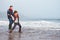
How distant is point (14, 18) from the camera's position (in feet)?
58.7

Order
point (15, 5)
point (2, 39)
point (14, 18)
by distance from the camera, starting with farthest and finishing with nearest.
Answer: point (15, 5) < point (14, 18) < point (2, 39)

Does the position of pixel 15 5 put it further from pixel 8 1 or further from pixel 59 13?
pixel 59 13

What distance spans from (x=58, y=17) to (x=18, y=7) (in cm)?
534

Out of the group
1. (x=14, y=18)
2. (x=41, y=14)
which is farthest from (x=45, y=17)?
(x=14, y=18)

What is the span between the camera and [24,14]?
3722cm

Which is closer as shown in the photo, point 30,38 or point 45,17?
point 30,38

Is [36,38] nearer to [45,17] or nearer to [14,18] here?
[14,18]

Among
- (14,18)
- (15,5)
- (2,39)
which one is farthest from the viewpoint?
(15,5)

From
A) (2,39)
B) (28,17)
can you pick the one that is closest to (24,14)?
(28,17)

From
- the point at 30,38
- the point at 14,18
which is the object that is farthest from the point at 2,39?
the point at 14,18

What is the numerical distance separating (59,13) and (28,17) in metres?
4.16

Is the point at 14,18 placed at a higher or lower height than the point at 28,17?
higher

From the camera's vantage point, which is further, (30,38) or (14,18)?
(14,18)

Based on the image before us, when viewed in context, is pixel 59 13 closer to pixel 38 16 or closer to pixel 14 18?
pixel 38 16
